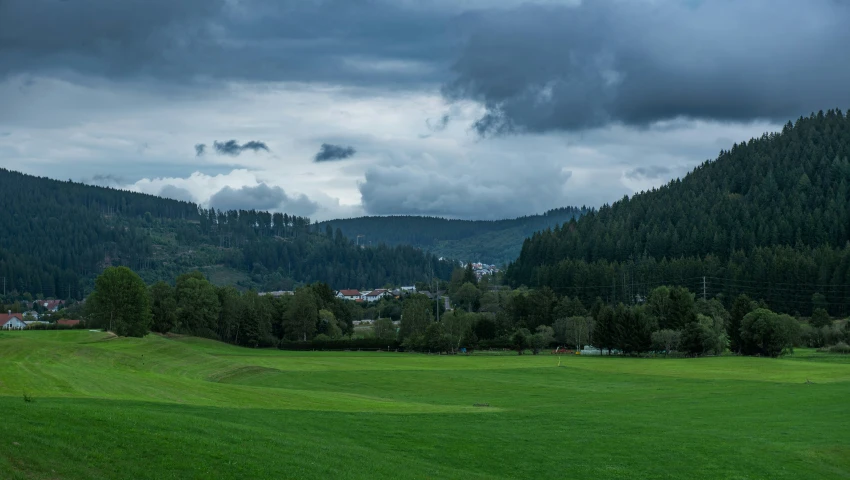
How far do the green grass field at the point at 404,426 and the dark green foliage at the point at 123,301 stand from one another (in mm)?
39845

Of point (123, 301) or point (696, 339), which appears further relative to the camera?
point (696, 339)

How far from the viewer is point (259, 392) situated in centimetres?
5219

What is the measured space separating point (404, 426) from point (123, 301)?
3419 inches

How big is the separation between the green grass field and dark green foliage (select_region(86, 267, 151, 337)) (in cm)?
3985

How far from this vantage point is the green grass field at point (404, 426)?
77.7 feet

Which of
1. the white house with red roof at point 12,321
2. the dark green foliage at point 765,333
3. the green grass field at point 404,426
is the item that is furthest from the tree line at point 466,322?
the white house with red roof at point 12,321

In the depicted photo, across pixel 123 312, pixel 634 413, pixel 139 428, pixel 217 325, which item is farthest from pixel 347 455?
pixel 217 325

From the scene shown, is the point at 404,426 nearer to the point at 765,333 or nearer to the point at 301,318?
the point at 765,333

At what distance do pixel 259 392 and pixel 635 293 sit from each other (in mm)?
153329

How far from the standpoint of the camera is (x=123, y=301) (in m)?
114

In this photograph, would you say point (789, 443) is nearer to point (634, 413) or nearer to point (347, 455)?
point (634, 413)

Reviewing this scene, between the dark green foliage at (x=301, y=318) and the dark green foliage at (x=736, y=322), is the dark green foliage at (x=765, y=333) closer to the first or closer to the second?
the dark green foliage at (x=736, y=322)

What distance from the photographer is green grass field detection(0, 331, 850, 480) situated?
77.7 ft

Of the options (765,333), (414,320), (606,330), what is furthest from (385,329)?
(765,333)
